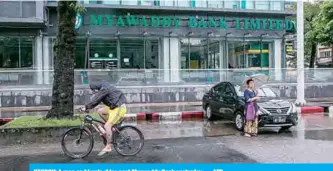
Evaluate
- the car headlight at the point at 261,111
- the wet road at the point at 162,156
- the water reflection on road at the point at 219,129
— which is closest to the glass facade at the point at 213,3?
the water reflection on road at the point at 219,129

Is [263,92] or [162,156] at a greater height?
[263,92]

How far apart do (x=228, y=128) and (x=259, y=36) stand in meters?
17.9

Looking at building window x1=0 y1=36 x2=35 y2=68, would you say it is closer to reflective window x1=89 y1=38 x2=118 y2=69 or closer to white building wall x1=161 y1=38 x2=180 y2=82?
reflective window x1=89 y1=38 x2=118 y2=69

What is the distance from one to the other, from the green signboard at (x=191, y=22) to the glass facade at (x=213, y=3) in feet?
2.67

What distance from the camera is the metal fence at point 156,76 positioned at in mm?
20638

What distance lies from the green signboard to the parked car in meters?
12.8

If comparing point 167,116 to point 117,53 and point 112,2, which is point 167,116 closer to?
point 117,53

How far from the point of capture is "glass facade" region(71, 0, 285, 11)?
89.0 ft

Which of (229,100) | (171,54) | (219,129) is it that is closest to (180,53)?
(171,54)

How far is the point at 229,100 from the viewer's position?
13.6 meters

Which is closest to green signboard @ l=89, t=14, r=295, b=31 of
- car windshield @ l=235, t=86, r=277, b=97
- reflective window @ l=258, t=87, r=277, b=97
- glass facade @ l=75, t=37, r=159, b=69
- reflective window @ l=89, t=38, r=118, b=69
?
glass facade @ l=75, t=37, r=159, b=69

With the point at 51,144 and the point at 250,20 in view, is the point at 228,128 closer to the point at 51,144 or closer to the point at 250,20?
the point at 51,144

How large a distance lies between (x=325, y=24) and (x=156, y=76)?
659 inches

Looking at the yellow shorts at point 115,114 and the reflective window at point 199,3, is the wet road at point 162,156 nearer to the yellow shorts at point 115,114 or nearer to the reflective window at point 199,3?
the yellow shorts at point 115,114
